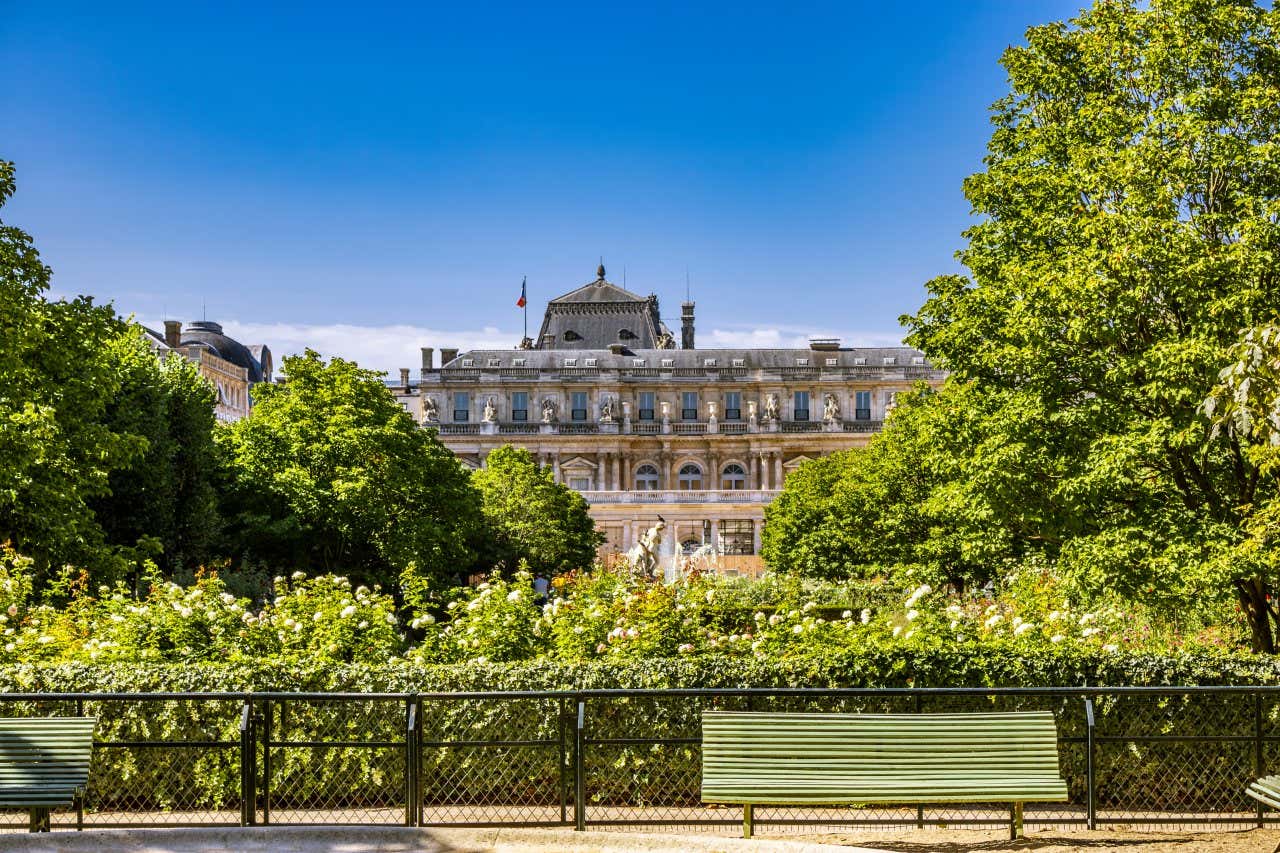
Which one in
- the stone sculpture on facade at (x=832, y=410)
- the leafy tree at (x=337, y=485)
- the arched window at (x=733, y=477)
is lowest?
the leafy tree at (x=337, y=485)

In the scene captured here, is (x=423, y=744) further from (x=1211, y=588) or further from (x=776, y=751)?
(x=1211, y=588)

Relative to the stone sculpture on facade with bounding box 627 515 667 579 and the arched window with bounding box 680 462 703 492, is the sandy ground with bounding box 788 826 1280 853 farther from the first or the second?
the arched window with bounding box 680 462 703 492

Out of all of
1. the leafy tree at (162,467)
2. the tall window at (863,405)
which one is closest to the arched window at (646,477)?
the tall window at (863,405)

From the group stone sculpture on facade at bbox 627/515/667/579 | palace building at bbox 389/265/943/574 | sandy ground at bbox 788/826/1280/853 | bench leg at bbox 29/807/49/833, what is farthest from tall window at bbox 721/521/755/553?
bench leg at bbox 29/807/49/833

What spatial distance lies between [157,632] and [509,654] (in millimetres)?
3636

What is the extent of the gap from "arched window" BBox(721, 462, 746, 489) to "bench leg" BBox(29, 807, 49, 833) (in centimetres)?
7615

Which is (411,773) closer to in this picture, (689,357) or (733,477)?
(733,477)

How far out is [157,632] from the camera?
12.9 meters

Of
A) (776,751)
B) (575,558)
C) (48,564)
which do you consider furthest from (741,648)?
(575,558)

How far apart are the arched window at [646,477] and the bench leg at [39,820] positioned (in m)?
75.6

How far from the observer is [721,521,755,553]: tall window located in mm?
71938

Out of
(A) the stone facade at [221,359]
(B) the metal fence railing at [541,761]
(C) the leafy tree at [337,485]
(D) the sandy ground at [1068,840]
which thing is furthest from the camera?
(A) the stone facade at [221,359]

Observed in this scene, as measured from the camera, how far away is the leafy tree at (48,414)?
18.9 meters

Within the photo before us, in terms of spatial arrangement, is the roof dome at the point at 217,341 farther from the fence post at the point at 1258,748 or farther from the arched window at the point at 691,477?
the fence post at the point at 1258,748
